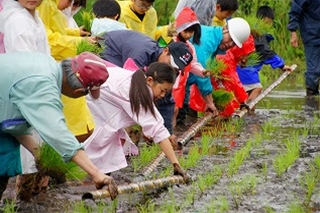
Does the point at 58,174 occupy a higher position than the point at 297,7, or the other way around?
the point at 58,174

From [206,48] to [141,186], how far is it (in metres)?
3.98

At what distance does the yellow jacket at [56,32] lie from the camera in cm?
706

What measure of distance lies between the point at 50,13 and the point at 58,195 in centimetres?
160

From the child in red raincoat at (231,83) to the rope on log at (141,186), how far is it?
399 cm

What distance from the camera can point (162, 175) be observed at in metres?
6.70

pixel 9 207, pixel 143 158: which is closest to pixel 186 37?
pixel 143 158

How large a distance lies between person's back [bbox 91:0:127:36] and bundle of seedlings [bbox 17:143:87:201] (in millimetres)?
2525

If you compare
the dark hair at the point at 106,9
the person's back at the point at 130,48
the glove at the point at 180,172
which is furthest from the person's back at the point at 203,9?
the glove at the point at 180,172

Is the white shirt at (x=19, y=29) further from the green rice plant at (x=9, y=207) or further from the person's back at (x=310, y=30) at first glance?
the person's back at (x=310, y=30)

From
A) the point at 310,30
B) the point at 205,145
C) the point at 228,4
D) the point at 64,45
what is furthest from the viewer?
the point at 310,30

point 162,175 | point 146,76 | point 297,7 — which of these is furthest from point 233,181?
point 297,7

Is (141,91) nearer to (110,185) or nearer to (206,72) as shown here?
(110,185)

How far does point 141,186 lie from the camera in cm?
599

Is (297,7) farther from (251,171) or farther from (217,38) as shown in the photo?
(251,171)
